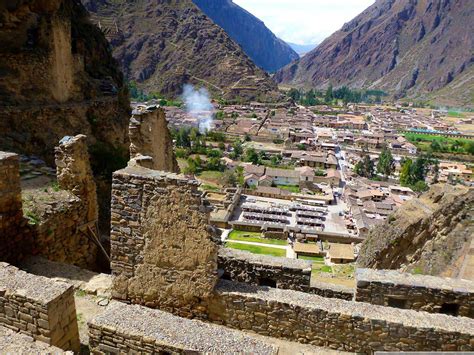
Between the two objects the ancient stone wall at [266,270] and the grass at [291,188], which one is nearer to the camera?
the ancient stone wall at [266,270]

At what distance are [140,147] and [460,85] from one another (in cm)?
21512

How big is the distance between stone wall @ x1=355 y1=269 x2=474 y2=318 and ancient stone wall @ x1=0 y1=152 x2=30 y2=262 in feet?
23.2

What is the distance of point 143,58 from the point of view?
154000mm

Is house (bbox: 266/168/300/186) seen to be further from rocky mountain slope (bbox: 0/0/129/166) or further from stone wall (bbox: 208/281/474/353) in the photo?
stone wall (bbox: 208/281/474/353)

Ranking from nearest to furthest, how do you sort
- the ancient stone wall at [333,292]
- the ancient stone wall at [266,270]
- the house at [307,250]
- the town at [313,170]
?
the ancient stone wall at [266,270]
the ancient stone wall at [333,292]
the house at [307,250]
the town at [313,170]

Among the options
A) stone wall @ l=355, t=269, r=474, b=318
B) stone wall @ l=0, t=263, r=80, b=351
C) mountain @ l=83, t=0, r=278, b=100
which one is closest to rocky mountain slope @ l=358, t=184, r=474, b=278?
stone wall @ l=355, t=269, r=474, b=318

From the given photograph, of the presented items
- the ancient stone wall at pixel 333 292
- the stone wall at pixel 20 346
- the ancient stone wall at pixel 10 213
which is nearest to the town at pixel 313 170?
the ancient stone wall at pixel 333 292

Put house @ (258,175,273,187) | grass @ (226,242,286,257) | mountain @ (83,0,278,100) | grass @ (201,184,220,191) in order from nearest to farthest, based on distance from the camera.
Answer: grass @ (226,242,286,257), grass @ (201,184,220,191), house @ (258,175,273,187), mountain @ (83,0,278,100)

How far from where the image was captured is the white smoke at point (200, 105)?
10794 cm

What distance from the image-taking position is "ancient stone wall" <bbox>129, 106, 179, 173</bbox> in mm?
8938

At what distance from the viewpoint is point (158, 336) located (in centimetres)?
528

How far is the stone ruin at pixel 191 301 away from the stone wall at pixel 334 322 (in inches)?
0.6

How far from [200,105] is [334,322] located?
437 feet

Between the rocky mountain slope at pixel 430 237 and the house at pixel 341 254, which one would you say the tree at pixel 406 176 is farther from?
the rocky mountain slope at pixel 430 237
